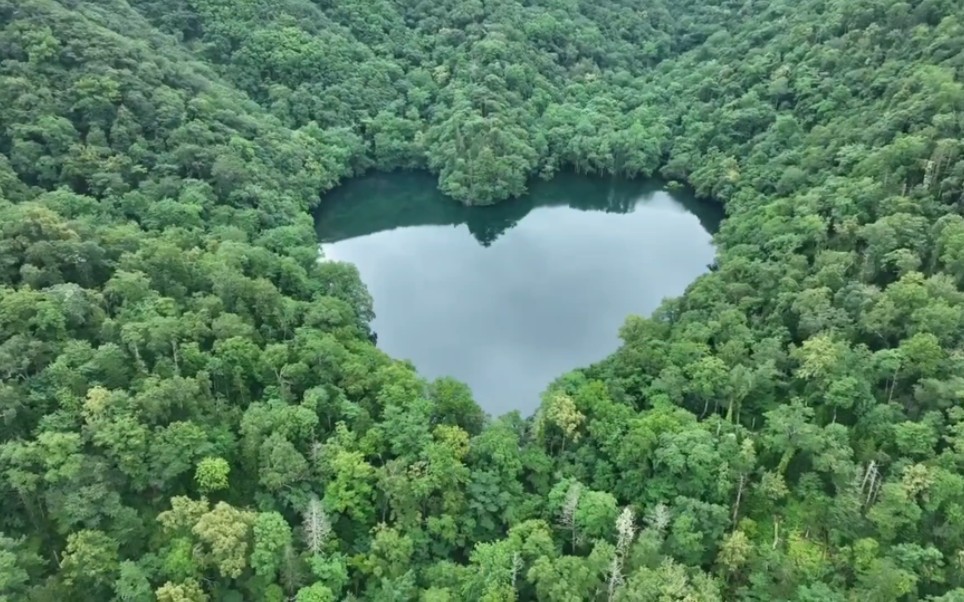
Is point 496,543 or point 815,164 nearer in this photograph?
point 496,543

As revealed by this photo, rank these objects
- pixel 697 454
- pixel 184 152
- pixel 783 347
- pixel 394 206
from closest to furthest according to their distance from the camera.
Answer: pixel 697 454 → pixel 783 347 → pixel 184 152 → pixel 394 206

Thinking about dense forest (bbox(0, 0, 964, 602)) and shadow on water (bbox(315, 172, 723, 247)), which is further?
shadow on water (bbox(315, 172, 723, 247))

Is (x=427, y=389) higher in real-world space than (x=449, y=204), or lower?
lower

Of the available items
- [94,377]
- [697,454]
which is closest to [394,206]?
[94,377]

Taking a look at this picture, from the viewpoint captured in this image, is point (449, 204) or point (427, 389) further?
point (449, 204)

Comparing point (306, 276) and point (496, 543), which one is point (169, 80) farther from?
point (496, 543)
